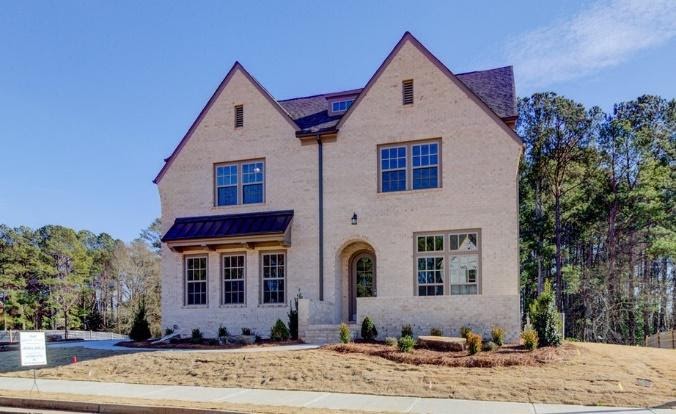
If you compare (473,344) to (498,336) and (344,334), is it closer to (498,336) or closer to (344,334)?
(498,336)

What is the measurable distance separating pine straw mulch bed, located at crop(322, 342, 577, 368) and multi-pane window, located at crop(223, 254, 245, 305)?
7730 mm

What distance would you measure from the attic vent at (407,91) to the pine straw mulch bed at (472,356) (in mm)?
9218

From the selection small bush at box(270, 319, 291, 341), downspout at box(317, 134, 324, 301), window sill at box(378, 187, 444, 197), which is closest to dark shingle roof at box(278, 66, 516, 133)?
downspout at box(317, 134, 324, 301)

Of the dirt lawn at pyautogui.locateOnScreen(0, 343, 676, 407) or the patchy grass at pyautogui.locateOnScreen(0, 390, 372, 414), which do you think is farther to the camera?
the dirt lawn at pyautogui.locateOnScreen(0, 343, 676, 407)

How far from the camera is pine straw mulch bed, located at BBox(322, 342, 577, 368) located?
43.5 ft

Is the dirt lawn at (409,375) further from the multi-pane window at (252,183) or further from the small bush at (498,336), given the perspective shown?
the multi-pane window at (252,183)

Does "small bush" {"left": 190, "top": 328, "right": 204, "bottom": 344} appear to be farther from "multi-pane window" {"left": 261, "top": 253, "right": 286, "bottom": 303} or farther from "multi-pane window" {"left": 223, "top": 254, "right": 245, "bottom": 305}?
"multi-pane window" {"left": 261, "top": 253, "right": 286, "bottom": 303}

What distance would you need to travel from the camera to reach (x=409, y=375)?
12.6 meters

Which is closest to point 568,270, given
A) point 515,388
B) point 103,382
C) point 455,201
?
point 455,201

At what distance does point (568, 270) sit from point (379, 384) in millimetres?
26386

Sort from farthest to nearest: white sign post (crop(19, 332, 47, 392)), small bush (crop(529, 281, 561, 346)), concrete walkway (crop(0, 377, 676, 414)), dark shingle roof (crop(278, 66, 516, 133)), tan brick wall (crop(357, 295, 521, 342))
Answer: dark shingle roof (crop(278, 66, 516, 133)), tan brick wall (crop(357, 295, 521, 342)), small bush (crop(529, 281, 561, 346)), white sign post (crop(19, 332, 47, 392)), concrete walkway (crop(0, 377, 676, 414))

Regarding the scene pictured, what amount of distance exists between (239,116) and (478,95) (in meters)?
9.24

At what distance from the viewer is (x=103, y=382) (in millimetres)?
13969

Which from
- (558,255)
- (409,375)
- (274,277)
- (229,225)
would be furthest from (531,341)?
(558,255)
